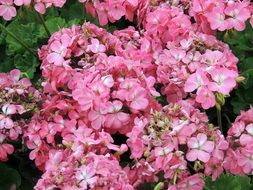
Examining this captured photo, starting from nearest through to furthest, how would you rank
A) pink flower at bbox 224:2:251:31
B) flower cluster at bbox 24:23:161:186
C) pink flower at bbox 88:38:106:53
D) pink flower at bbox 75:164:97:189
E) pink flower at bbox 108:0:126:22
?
pink flower at bbox 75:164:97:189 → flower cluster at bbox 24:23:161:186 → pink flower at bbox 88:38:106:53 → pink flower at bbox 224:2:251:31 → pink flower at bbox 108:0:126:22

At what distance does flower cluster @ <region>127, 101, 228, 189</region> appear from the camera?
2.01m

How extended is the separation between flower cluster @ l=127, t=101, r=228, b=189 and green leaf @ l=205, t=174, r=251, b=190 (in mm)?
119

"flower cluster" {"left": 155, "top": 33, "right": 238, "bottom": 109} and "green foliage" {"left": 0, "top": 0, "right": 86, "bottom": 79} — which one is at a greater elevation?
"flower cluster" {"left": 155, "top": 33, "right": 238, "bottom": 109}

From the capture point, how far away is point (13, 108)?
228 centimetres

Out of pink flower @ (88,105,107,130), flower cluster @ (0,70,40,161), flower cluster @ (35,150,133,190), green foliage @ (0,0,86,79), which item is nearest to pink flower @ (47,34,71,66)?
flower cluster @ (0,70,40,161)

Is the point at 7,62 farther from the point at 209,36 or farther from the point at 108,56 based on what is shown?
the point at 209,36

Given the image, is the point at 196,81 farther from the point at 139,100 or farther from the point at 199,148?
the point at 199,148

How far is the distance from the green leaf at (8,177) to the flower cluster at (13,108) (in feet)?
0.45

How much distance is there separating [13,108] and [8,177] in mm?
342

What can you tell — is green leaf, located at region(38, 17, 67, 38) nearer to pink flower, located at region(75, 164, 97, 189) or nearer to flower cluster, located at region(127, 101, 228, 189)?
flower cluster, located at region(127, 101, 228, 189)

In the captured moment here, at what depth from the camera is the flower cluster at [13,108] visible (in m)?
2.28

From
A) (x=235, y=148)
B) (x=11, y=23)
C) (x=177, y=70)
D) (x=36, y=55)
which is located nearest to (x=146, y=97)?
(x=177, y=70)

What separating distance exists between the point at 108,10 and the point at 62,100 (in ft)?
1.66

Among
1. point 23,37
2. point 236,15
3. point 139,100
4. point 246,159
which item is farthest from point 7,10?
point 246,159
